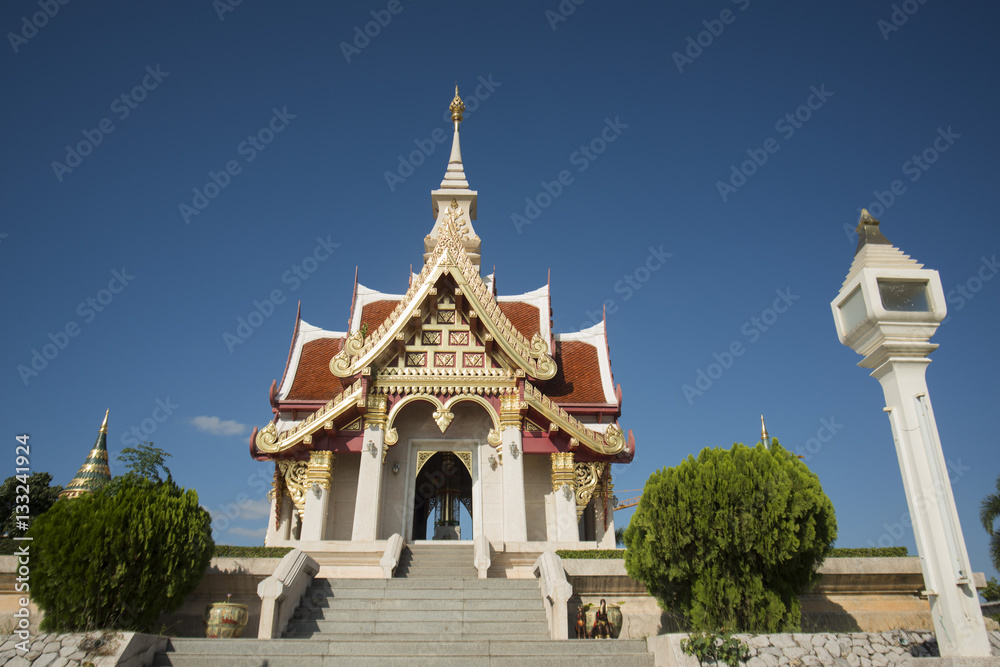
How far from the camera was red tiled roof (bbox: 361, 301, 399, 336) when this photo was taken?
61.1ft

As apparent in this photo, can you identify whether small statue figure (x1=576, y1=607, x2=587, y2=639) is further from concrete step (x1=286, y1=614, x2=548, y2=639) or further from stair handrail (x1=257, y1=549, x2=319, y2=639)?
stair handrail (x1=257, y1=549, x2=319, y2=639)

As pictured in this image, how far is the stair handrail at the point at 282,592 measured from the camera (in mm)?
8562

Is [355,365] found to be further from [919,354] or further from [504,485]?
[919,354]

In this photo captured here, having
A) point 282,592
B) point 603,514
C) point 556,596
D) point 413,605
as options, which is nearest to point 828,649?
point 556,596

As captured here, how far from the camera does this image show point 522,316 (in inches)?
750

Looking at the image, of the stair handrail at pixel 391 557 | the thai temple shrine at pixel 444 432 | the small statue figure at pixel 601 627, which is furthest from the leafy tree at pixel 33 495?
the small statue figure at pixel 601 627

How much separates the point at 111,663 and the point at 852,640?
7359mm

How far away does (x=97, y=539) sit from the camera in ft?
24.7

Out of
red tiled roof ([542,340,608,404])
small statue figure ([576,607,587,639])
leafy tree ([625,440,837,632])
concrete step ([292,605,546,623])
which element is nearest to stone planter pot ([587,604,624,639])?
small statue figure ([576,607,587,639])

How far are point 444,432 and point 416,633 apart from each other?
23.9 ft

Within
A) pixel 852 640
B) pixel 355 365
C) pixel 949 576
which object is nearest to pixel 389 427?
pixel 355 365

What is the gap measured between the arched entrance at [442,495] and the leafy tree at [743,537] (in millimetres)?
11694

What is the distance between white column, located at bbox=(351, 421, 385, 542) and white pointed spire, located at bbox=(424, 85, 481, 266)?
698 cm

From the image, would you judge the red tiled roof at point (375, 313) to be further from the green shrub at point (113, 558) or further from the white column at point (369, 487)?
the green shrub at point (113, 558)
